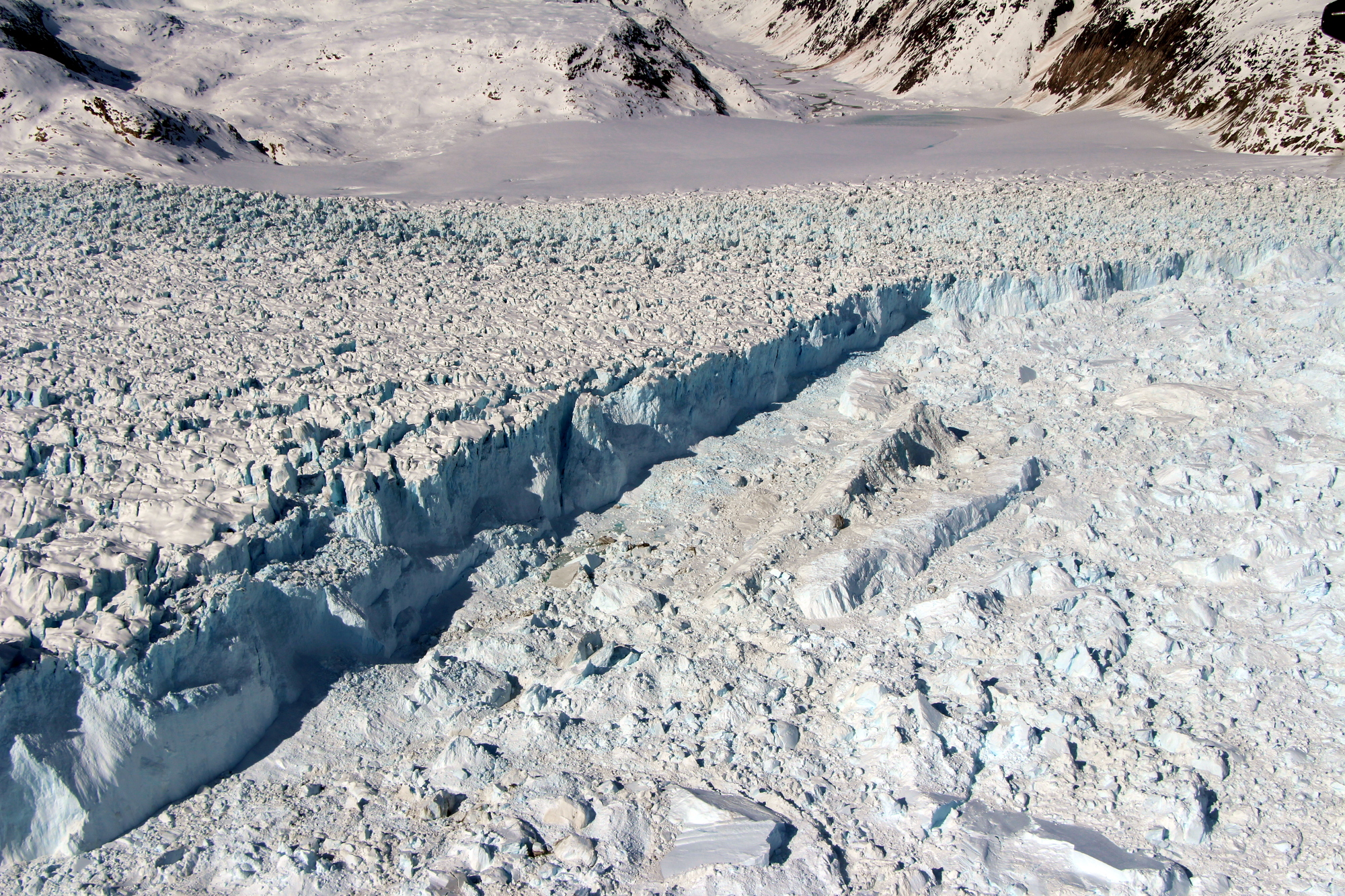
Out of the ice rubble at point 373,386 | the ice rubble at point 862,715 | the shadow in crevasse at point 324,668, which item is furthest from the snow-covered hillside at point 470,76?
the ice rubble at point 862,715

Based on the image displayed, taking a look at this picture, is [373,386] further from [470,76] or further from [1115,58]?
[1115,58]

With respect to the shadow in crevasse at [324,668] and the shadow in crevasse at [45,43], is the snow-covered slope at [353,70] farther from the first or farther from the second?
the shadow in crevasse at [324,668]

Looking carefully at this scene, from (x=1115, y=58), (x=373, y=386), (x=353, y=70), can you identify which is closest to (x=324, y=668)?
(x=373, y=386)

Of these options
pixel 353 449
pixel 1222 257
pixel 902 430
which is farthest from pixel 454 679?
pixel 1222 257

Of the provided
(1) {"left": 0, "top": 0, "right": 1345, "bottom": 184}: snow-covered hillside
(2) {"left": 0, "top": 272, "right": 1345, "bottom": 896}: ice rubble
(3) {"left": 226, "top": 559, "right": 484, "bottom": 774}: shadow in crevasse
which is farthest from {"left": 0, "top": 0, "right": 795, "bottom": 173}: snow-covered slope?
(2) {"left": 0, "top": 272, "right": 1345, "bottom": 896}: ice rubble

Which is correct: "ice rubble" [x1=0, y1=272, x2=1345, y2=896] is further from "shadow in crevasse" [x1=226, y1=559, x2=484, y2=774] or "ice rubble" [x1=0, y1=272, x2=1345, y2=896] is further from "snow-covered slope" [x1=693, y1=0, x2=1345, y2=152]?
"snow-covered slope" [x1=693, y1=0, x2=1345, y2=152]

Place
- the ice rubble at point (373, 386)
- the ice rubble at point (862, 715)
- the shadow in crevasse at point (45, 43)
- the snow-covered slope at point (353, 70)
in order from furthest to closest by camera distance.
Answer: the snow-covered slope at point (353, 70)
the shadow in crevasse at point (45, 43)
the ice rubble at point (373, 386)
the ice rubble at point (862, 715)

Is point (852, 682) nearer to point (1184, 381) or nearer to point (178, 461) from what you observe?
point (178, 461)
